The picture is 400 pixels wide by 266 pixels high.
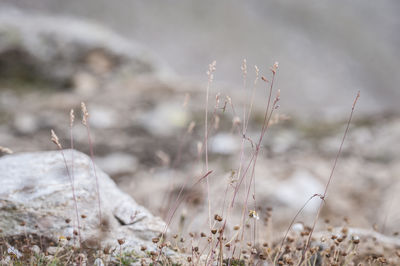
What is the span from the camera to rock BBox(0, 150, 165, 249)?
2152mm

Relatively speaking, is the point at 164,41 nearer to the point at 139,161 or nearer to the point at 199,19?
the point at 199,19

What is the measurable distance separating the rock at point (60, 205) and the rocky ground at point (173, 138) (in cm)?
92

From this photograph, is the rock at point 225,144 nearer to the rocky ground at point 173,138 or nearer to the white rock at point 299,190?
the rocky ground at point 173,138

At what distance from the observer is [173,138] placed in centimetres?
569

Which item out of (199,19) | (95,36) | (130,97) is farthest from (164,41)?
(130,97)

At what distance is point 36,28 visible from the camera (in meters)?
7.92

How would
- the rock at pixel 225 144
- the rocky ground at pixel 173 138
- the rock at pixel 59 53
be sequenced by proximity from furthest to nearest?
the rock at pixel 59 53 < the rock at pixel 225 144 < the rocky ground at pixel 173 138

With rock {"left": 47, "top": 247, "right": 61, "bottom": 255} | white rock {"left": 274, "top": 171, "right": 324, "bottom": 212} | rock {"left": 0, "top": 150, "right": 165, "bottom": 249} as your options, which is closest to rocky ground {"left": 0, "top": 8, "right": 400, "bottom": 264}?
white rock {"left": 274, "top": 171, "right": 324, "bottom": 212}

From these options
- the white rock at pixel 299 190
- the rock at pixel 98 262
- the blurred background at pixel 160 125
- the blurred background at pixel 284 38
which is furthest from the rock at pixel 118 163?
the blurred background at pixel 284 38

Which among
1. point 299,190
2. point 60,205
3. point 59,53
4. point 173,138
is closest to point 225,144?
point 173,138

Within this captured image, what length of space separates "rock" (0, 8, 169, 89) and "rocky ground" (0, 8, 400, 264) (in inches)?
0.9

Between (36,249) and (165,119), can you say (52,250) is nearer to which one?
(36,249)

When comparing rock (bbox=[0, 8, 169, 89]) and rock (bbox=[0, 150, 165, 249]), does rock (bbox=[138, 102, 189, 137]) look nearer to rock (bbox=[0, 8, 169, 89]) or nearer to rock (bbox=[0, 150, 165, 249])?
rock (bbox=[0, 8, 169, 89])

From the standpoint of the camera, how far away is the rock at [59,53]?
7523 millimetres
